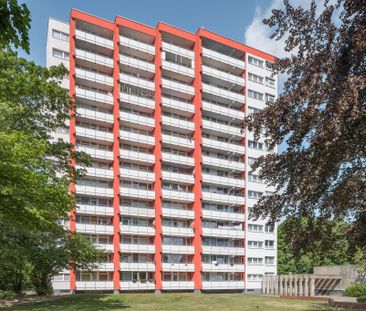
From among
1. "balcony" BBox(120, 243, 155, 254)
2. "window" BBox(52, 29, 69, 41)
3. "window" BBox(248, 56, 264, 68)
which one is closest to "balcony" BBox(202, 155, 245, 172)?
"balcony" BBox(120, 243, 155, 254)

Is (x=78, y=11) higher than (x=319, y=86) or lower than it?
higher

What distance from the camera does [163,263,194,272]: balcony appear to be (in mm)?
59781

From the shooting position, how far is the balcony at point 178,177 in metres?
62.0

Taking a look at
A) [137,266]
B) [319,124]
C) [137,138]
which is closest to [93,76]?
[137,138]

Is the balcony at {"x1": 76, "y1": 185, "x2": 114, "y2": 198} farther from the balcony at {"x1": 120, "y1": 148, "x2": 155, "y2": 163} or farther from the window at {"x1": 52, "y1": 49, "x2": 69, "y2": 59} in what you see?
the window at {"x1": 52, "y1": 49, "x2": 69, "y2": 59}

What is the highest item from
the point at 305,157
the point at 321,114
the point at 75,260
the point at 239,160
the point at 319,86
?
the point at 239,160

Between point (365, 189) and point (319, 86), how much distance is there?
3380 mm

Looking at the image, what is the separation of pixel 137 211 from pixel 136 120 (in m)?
12.6

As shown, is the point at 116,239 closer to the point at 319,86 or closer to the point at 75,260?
the point at 75,260

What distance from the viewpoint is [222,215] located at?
64.6 meters

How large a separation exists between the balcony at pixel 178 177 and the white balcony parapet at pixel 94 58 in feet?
55.8

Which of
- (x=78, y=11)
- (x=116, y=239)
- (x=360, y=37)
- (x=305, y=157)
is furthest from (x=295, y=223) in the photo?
(x=78, y=11)

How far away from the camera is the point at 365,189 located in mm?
13109

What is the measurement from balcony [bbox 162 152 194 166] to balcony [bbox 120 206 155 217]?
7.53 m
